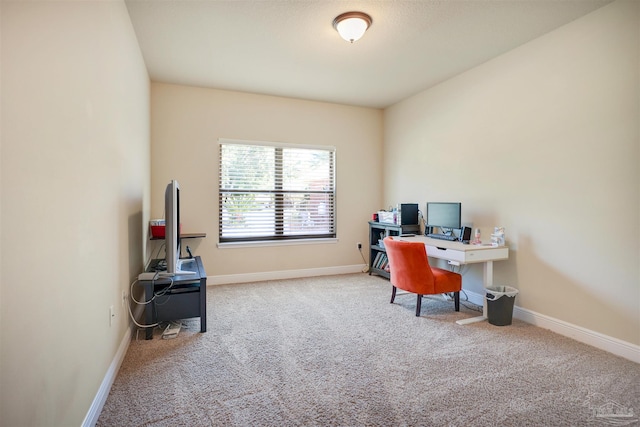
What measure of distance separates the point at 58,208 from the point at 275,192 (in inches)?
139

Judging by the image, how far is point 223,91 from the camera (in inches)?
179

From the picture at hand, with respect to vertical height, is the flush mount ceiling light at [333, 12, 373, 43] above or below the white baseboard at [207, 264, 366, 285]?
above

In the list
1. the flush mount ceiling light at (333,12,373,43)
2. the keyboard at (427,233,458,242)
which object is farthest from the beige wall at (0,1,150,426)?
the keyboard at (427,233,458,242)

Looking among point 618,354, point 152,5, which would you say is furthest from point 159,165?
point 618,354

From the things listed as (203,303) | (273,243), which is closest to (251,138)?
(273,243)

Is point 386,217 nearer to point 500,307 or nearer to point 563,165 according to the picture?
point 500,307

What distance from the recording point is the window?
464 centimetres

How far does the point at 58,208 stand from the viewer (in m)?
1.35

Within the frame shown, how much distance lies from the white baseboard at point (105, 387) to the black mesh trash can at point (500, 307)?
311cm

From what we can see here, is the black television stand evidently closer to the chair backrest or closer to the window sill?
the window sill

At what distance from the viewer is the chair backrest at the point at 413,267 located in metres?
3.19

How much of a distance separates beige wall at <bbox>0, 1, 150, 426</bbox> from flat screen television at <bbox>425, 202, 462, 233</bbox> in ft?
10.9

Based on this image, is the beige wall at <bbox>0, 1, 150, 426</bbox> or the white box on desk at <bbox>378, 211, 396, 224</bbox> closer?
the beige wall at <bbox>0, 1, 150, 426</bbox>

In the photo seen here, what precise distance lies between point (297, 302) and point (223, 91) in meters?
2.99
